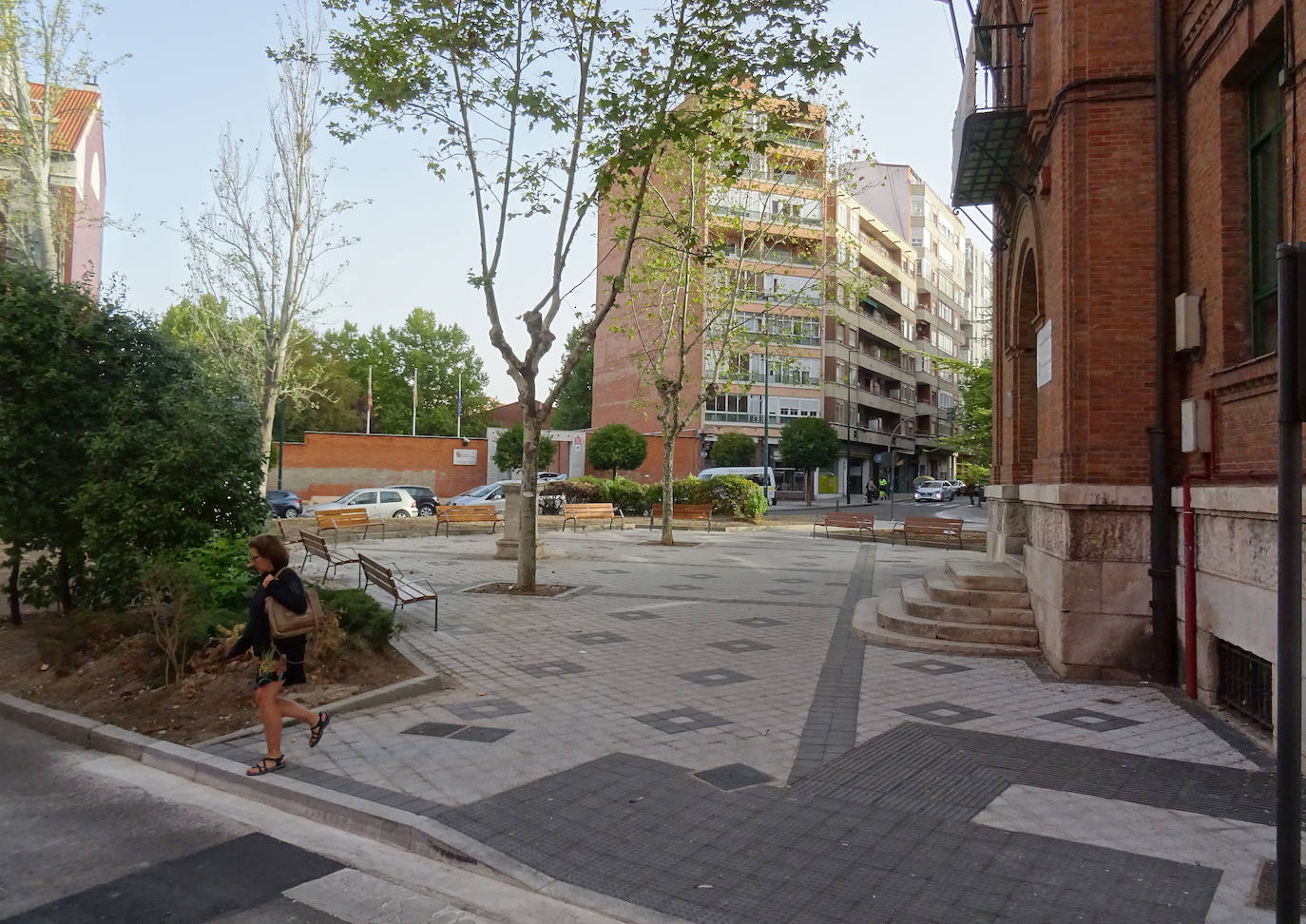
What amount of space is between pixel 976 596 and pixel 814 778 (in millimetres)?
5381

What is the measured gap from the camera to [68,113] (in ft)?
75.2

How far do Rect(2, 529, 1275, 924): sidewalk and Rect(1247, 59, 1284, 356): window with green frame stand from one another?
10.2ft

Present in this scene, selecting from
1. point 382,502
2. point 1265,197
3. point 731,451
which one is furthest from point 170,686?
point 731,451

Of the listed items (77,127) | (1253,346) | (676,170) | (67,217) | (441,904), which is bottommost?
(441,904)

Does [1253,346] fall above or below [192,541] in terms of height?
above

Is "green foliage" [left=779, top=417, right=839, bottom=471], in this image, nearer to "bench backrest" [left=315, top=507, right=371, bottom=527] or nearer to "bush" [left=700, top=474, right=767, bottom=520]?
"bush" [left=700, top=474, right=767, bottom=520]

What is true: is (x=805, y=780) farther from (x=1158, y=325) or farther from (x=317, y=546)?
(x=317, y=546)

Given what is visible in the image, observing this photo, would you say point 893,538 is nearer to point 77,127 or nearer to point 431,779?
point 431,779

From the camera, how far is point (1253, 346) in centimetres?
721

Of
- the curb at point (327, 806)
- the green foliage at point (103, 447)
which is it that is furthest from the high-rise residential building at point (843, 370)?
the curb at point (327, 806)

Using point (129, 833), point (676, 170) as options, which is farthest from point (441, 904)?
point (676, 170)

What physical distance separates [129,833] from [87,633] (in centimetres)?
438

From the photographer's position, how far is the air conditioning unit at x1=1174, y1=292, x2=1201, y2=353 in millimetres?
7684

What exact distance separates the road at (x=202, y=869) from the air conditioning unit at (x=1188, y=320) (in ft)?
22.6
